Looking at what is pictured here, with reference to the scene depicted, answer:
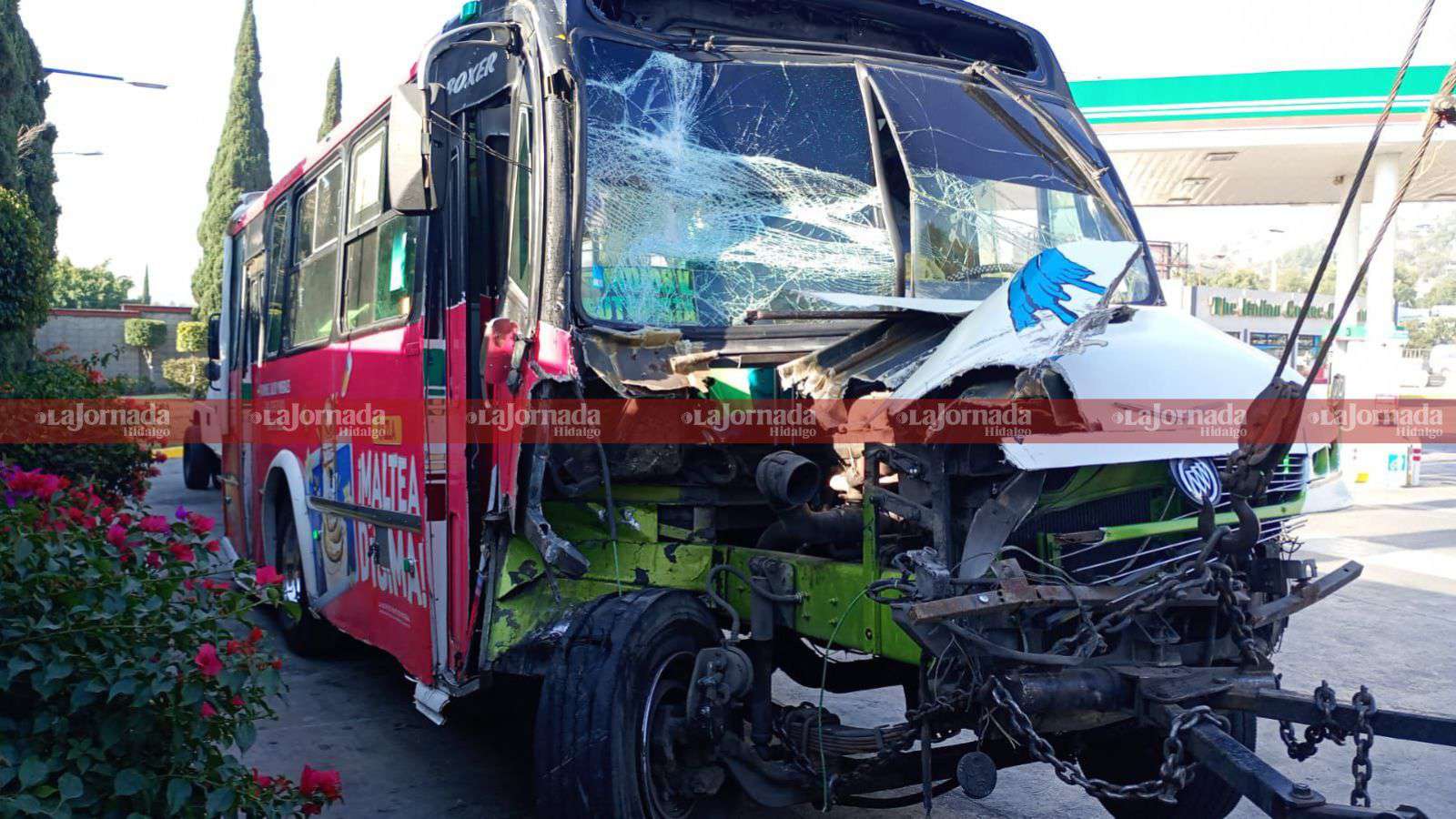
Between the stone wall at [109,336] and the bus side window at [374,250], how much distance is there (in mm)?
32222

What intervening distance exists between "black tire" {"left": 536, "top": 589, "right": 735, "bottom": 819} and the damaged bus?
11mm

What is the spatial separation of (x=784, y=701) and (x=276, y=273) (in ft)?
14.1

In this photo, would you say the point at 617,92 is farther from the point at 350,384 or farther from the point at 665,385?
the point at 350,384

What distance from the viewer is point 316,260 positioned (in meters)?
6.65

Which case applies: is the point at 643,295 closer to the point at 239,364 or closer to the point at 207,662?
the point at 207,662

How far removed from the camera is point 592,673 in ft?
11.6

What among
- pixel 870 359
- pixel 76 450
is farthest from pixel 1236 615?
pixel 76 450

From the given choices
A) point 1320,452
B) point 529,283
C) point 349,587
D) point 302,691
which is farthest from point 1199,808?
point 302,691

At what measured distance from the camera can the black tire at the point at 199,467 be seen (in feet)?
54.7

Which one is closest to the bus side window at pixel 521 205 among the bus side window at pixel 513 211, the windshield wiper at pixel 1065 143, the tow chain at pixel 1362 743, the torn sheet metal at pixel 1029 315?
the bus side window at pixel 513 211

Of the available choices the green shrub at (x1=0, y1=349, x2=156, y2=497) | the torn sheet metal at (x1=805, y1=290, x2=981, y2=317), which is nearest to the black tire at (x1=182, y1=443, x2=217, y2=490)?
the green shrub at (x1=0, y1=349, x2=156, y2=497)

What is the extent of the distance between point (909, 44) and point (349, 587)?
12.3 ft

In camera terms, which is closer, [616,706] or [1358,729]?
[1358,729]

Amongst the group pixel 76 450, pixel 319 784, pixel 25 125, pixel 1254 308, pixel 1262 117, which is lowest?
pixel 319 784
